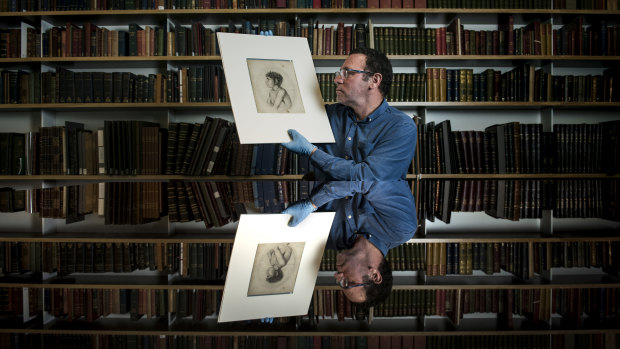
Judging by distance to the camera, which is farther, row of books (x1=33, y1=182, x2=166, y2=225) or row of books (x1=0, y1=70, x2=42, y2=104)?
row of books (x1=0, y1=70, x2=42, y2=104)

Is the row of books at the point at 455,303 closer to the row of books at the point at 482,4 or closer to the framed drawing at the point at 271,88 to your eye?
the framed drawing at the point at 271,88

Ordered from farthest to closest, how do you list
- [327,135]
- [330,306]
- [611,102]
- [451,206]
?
[611,102]
[451,206]
[327,135]
[330,306]

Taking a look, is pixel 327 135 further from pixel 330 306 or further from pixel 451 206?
pixel 451 206

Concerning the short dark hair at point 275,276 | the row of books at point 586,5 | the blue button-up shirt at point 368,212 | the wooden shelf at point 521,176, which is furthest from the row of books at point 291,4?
the short dark hair at point 275,276

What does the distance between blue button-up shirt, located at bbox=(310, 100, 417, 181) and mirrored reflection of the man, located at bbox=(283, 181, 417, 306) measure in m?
0.14

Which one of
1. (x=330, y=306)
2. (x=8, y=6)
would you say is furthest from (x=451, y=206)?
(x=8, y=6)

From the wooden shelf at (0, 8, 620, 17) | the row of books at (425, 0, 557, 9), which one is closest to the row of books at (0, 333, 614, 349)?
the wooden shelf at (0, 8, 620, 17)

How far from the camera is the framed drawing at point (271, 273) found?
542 millimetres

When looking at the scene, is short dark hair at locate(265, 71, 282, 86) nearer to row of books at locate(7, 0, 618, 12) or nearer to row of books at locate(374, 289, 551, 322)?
row of books at locate(374, 289, 551, 322)

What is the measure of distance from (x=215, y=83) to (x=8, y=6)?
1.23m

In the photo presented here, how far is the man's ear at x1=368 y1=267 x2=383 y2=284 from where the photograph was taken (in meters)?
0.57

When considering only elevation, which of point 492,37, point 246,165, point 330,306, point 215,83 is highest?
point 492,37

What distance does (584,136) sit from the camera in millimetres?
1944

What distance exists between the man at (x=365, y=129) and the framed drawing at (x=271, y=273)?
627mm
